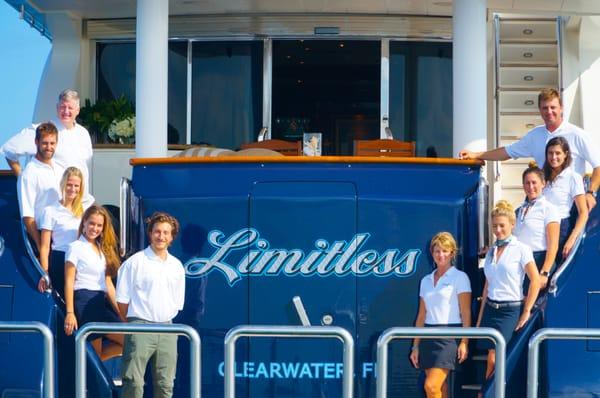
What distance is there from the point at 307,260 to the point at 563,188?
146 centimetres

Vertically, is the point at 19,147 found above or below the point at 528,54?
below

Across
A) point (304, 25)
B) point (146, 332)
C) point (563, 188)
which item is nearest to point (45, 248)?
point (146, 332)

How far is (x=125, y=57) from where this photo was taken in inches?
448

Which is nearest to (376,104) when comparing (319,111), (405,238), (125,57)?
(319,111)

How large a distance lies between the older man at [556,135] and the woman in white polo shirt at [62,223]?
8.61 feet

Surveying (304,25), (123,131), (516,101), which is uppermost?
(304,25)

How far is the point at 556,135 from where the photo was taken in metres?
6.50

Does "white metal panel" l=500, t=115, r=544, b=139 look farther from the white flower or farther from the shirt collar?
the shirt collar

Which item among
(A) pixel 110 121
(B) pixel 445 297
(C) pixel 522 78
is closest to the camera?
(B) pixel 445 297

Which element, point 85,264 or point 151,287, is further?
point 85,264

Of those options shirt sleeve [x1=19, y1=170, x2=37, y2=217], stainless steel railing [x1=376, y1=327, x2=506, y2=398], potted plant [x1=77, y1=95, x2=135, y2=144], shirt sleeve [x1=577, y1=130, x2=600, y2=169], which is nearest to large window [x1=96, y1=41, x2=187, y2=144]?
potted plant [x1=77, y1=95, x2=135, y2=144]

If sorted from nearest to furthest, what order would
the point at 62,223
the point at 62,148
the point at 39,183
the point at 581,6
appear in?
the point at 62,223, the point at 39,183, the point at 62,148, the point at 581,6

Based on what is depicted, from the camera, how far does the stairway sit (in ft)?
36.1

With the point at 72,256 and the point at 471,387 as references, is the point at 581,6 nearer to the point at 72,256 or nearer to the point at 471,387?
the point at 471,387
